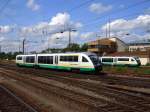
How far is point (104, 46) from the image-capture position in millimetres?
118062

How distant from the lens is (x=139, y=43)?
145 meters

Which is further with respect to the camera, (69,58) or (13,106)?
(69,58)

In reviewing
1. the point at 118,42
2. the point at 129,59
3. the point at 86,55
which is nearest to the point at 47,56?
the point at 86,55

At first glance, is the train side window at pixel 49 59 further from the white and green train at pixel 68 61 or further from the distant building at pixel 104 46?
the distant building at pixel 104 46

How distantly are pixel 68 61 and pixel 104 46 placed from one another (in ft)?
259

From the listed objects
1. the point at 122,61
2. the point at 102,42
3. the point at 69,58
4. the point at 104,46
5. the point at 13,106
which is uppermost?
the point at 102,42

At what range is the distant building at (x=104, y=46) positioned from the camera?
114 meters

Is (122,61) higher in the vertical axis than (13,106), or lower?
higher

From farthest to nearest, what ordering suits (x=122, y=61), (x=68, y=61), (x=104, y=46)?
1. (x=104, y=46)
2. (x=122, y=61)
3. (x=68, y=61)

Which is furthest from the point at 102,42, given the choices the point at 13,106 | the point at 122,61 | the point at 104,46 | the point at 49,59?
the point at 13,106

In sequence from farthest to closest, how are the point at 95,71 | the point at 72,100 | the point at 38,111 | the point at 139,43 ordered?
1. the point at 139,43
2. the point at 95,71
3. the point at 72,100
4. the point at 38,111

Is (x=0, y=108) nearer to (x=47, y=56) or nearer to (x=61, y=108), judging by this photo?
(x=61, y=108)

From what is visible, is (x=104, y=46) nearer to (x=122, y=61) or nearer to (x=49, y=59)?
(x=122, y=61)

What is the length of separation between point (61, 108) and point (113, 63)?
5800 centimetres
